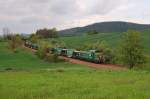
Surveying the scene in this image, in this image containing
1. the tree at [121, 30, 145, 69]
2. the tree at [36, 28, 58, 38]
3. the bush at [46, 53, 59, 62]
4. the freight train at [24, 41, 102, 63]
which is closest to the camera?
the tree at [121, 30, 145, 69]

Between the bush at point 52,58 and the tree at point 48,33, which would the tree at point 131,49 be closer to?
the bush at point 52,58

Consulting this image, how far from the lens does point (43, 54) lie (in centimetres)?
7475

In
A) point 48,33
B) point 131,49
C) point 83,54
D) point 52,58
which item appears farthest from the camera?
point 48,33

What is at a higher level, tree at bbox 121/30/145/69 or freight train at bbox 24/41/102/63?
tree at bbox 121/30/145/69

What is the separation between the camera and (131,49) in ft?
166

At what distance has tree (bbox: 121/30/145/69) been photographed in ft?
166

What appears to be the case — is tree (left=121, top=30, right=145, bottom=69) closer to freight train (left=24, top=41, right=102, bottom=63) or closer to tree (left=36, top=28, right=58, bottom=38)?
freight train (left=24, top=41, right=102, bottom=63)

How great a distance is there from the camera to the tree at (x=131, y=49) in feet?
166

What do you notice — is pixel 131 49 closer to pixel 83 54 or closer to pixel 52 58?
pixel 83 54

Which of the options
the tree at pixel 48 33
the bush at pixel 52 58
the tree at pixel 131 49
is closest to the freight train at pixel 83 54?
the bush at pixel 52 58

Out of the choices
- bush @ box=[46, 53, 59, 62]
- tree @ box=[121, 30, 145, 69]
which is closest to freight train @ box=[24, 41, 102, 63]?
bush @ box=[46, 53, 59, 62]

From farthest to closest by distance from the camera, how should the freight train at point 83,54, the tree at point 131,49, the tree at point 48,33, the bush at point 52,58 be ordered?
the tree at point 48,33 → the bush at point 52,58 → the freight train at point 83,54 → the tree at point 131,49

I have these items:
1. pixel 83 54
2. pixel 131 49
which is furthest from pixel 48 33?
pixel 131 49

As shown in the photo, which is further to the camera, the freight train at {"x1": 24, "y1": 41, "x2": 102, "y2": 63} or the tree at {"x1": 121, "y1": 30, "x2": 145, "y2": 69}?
the freight train at {"x1": 24, "y1": 41, "x2": 102, "y2": 63}
